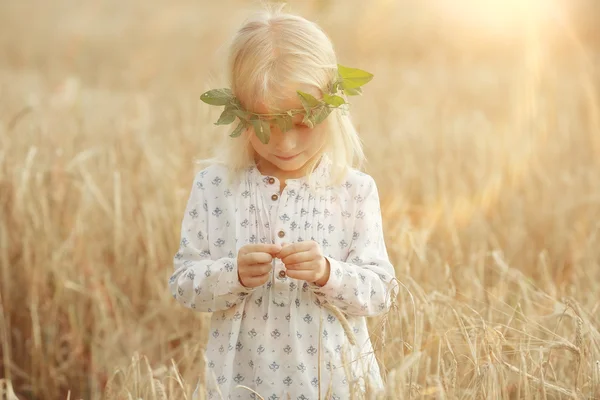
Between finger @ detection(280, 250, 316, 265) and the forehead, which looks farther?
the forehead

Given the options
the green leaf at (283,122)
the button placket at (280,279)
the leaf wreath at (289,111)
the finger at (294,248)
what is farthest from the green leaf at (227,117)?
the finger at (294,248)

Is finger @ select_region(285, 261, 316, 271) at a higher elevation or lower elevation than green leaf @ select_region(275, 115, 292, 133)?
lower

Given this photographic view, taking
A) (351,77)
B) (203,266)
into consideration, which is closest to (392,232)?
(351,77)

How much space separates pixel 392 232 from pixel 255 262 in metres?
1.39

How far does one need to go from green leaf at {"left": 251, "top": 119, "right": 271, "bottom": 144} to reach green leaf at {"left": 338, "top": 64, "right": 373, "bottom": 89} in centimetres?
23

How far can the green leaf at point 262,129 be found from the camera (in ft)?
5.68

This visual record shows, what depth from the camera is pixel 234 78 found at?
5.98 feet

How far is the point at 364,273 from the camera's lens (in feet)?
5.84

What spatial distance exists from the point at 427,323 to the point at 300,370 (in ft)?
2.29

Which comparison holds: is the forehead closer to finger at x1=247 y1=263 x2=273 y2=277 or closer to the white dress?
the white dress

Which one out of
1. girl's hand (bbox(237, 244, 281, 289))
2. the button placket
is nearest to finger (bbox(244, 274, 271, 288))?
girl's hand (bbox(237, 244, 281, 289))

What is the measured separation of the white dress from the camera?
5.83 ft

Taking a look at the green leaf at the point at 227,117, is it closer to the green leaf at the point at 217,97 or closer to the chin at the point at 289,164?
the green leaf at the point at 217,97

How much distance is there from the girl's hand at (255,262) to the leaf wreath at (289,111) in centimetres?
24
